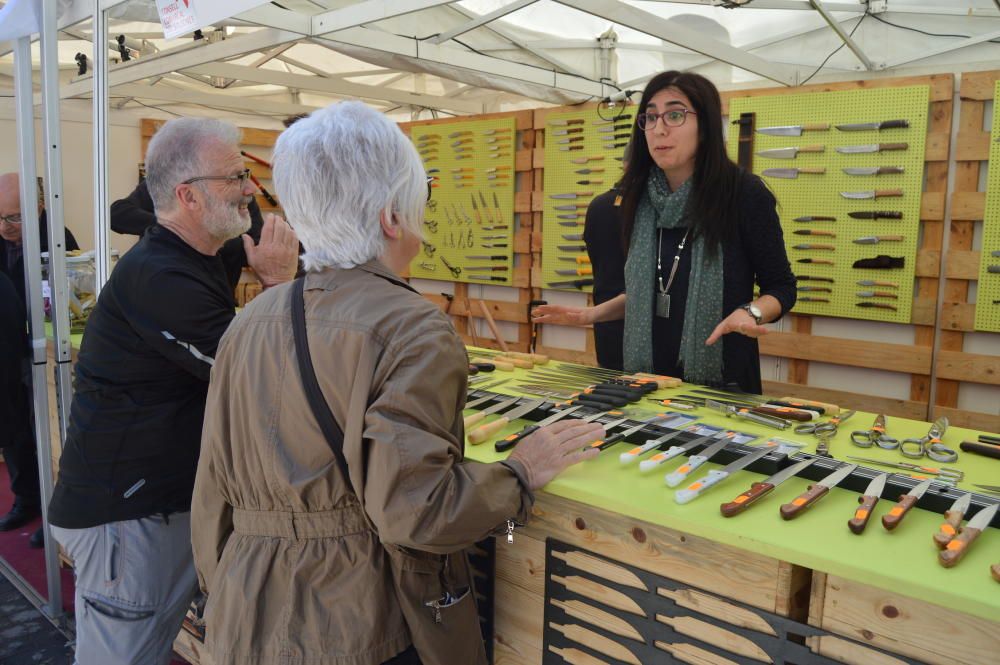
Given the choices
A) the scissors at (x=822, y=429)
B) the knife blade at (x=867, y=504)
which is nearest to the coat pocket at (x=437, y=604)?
the knife blade at (x=867, y=504)

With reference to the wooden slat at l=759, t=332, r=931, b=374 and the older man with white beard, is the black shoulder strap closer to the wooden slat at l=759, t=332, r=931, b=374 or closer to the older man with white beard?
the older man with white beard

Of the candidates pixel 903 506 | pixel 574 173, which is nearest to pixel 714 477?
pixel 903 506

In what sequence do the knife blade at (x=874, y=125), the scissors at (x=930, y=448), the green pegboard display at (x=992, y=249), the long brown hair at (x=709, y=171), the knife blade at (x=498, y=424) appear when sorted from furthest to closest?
the knife blade at (x=874, y=125), the green pegboard display at (x=992, y=249), the long brown hair at (x=709, y=171), the knife blade at (x=498, y=424), the scissors at (x=930, y=448)

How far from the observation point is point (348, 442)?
48.3 inches

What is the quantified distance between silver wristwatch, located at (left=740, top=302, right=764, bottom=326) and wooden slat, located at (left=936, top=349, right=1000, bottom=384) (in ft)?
9.06

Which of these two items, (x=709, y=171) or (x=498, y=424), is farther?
(x=709, y=171)

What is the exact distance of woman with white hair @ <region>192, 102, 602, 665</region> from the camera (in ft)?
3.96

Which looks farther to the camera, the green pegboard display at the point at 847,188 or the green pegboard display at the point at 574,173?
the green pegboard display at the point at 574,173

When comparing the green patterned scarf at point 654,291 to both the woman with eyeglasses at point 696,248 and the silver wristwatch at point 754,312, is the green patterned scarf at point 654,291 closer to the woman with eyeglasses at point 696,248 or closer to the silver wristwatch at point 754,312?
the woman with eyeglasses at point 696,248

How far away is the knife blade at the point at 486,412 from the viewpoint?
209 cm

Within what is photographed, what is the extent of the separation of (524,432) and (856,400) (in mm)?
3791

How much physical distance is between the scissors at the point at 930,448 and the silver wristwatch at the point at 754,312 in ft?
2.11

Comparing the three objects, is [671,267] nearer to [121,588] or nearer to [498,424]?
[498,424]

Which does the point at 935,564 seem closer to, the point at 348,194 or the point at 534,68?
Answer: the point at 348,194
